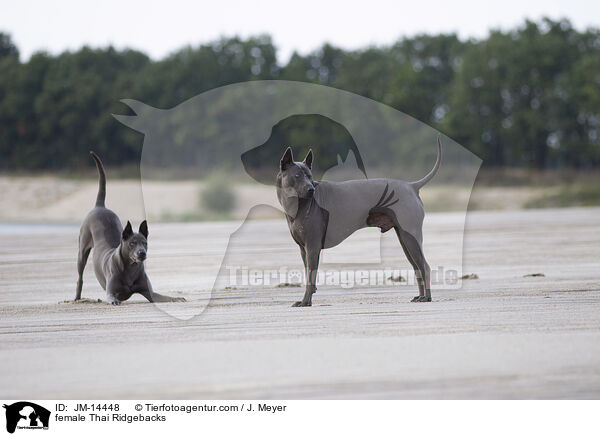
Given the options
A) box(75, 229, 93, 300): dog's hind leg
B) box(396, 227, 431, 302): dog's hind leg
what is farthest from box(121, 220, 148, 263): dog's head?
box(396, 227, 431, 302): dog's hind leg

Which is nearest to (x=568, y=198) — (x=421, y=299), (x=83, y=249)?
(x=421, y=299)

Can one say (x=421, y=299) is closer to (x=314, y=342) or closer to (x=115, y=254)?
(x=314, y=342)

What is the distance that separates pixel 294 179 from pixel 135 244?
214 cm

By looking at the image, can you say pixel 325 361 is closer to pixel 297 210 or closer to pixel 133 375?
pixel 133 375

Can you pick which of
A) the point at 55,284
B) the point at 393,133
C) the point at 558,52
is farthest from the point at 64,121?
the point at 393,133

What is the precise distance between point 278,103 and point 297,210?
1.21m

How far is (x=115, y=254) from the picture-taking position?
34.9ft

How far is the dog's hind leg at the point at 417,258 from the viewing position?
396 inches

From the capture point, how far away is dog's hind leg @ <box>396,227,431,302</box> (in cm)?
1007

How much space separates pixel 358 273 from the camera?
48.4ft

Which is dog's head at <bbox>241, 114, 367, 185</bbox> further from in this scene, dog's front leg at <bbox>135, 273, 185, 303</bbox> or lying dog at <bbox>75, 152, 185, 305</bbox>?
dog's front leg at <bbox>135, 273, 185, 303</bbox>

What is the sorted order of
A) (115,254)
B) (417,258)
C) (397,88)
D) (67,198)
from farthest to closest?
1. (397,88)
2. (67,198)
3. (115,254)
4. (417,258)
